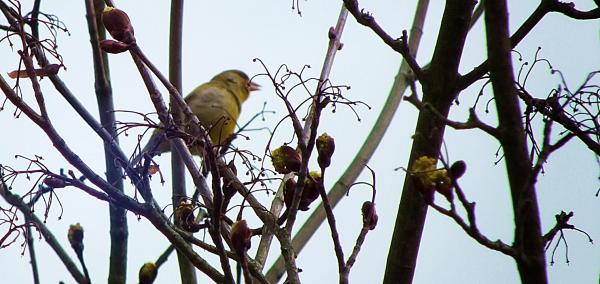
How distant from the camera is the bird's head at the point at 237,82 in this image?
6357 millimetres

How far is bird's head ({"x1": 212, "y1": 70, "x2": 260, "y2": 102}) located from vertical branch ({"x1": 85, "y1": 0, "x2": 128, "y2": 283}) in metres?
3.81

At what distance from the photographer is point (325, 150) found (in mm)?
1331

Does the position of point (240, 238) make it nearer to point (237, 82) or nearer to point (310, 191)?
point (310, 191)

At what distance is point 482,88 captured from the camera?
1735 millimetres

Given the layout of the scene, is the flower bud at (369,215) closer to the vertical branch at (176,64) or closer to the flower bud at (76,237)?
the flower bud at (76,237)

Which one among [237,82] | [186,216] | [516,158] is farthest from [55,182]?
[237,82]

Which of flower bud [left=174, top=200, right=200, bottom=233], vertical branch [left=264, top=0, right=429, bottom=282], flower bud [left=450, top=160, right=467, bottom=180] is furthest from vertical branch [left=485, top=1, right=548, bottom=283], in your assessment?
vertical branch [left=264, top=0, right=429, bottom=282]

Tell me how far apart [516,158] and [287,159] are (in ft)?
1.74

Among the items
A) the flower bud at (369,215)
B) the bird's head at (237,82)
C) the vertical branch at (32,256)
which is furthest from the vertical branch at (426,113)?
the bird's head at (237,82)

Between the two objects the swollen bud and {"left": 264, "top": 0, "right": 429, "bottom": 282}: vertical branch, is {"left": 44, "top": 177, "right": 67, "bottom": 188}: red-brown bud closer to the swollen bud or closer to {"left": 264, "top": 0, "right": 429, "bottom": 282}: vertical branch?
the swollen bud

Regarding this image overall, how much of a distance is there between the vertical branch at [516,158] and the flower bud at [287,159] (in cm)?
50

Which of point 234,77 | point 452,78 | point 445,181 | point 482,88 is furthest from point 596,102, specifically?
point 234,77

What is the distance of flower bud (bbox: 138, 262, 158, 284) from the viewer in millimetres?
1610

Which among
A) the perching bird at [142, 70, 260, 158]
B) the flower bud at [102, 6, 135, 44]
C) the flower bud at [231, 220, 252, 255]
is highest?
the perching bird at [142, 70, 260, 158]
